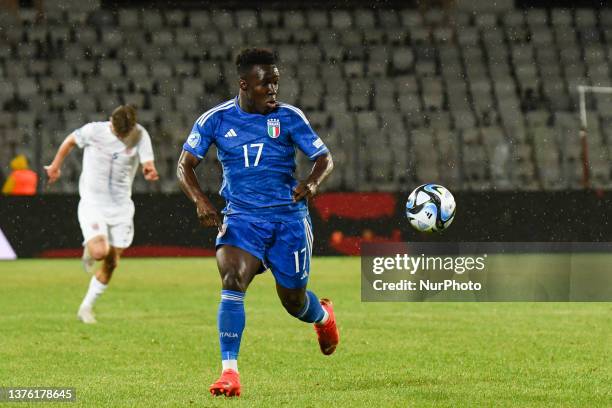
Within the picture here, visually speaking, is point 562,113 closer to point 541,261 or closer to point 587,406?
point 541,261

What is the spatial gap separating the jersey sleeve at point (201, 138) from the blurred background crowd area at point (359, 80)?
40.3 ft

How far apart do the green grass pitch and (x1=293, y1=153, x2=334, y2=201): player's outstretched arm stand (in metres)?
1.08

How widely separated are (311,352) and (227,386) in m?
2.30

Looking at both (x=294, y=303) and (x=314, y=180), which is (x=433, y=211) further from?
(x=314, y=180)

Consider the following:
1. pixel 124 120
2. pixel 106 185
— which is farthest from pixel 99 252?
pixel 124 120

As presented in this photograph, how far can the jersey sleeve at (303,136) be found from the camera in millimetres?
6500

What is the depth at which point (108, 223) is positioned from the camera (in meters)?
10.8

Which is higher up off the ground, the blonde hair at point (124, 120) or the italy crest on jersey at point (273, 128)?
the italy crest on jersey at point (273, 128)

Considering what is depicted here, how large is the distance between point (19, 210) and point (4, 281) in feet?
10.3

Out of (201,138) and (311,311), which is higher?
(201,138)

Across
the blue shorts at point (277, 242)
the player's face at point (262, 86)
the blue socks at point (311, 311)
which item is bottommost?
the blue socks at point (311, 311)

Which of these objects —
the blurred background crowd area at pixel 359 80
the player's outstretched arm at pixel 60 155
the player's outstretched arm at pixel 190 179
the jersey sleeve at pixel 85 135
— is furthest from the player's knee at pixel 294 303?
the blurred background crowd area at pixel 359 80

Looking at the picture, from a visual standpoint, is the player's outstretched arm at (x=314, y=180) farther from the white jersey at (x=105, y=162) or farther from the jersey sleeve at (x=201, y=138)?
the white jersey at (x=105, y=162)

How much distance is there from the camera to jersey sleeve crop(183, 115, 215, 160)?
6461 millimetres
